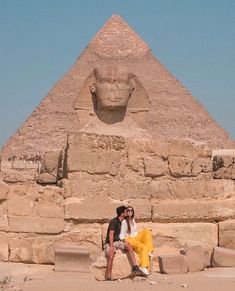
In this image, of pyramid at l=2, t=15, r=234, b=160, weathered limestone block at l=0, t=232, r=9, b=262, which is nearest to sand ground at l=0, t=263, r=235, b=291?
weathered limestone block at l=0, t=232, r=9, b=262

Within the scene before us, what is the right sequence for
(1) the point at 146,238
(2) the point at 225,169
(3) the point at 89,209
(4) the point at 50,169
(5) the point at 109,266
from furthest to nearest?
(4) the point at 50,169 < (2) the point at 225,169 < (3) the point at 89,209 < (1) the point at 146,238 < (5) the point at 109,266

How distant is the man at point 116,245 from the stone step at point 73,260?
194 millimetres

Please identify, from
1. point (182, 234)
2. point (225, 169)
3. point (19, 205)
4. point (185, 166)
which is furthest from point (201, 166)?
point (19, 205)

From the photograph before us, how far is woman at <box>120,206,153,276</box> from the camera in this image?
7012 millimetres

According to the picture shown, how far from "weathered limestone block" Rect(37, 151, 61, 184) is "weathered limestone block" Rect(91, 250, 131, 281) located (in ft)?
4.92

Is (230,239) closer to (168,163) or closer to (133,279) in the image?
(168,163)

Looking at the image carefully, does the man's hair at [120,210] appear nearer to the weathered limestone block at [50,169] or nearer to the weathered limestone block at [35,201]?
the weathered limestone block at [35,201]

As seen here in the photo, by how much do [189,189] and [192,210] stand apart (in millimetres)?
203

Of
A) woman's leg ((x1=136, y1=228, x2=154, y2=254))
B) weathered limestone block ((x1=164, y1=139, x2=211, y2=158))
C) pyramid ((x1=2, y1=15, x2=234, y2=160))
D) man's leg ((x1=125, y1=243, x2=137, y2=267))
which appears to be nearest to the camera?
man's leg ((x1=125, y1=243, x2=137, y2=267))

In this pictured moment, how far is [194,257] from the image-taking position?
23.8 ft

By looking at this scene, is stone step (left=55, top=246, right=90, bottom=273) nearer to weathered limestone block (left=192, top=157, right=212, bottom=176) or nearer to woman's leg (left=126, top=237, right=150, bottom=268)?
woman's leg (left=126, top=237, right=150, bottom=268)

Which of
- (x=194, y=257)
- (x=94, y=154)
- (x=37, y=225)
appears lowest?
(x=194, y=257)

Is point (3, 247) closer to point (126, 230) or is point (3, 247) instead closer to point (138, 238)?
point (126, 230)

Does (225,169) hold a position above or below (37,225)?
above
